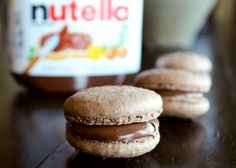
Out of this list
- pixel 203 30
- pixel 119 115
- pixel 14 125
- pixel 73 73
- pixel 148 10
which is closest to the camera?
pixel 119 115

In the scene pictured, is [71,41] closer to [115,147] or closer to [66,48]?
[66,48]

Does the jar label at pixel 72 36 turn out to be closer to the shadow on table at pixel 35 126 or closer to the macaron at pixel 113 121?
the shadow on table at pixel 35 126

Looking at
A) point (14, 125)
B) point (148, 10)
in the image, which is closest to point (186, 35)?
point (148, 10)

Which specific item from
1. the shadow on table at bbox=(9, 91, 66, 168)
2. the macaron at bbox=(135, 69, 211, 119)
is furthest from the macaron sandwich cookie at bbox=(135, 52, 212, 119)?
the shadow on table at bbox=(9, 91, 66, 168)

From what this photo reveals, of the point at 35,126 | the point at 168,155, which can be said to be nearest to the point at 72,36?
the point at 35,126

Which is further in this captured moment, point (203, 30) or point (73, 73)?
point (203, 30)

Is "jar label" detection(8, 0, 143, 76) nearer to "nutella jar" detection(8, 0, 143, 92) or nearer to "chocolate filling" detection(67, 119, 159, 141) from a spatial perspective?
"nutella jar" detection(8, 0, 143, 92)

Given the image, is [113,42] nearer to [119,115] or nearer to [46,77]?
[46,77]
